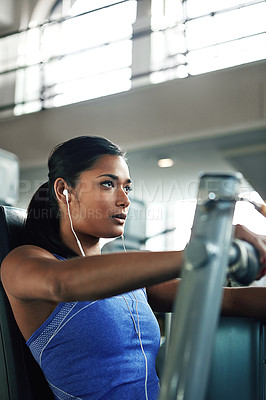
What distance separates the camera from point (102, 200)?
3.38 ft

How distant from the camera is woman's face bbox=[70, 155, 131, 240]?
103 centimetres

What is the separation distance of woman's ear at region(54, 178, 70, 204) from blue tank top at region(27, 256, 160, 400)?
265 millimetres

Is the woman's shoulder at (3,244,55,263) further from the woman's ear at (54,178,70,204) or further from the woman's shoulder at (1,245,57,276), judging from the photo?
the woman's ear at (54,178,70,204)

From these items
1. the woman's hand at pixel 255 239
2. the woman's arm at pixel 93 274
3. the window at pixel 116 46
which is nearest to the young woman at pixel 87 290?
the woman's arm at pixel 93 274

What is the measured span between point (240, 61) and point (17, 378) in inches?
190

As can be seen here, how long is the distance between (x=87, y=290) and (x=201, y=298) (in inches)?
10.7

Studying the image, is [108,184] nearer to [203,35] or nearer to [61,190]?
[61,190]

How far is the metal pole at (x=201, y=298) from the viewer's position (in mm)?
386

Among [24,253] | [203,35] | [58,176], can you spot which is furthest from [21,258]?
[203,35]

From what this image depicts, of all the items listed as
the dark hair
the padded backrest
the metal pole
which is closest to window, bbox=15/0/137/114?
the dark hair

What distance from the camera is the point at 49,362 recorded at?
0.94 meters

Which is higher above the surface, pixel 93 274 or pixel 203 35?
pixel 203 35

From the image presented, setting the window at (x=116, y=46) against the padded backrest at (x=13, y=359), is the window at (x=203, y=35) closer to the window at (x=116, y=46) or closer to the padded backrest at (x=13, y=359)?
the window at (x=116, y=46)

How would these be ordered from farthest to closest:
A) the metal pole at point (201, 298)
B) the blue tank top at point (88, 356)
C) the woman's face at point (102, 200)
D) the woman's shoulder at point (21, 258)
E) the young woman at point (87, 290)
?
the woman's face at point (102, 200) → the blue tank top at point (88, 356) → the woman's shoulder at point (21, 258) → the young woman at point (87, 290) → the metal pole at point (201, 298)
